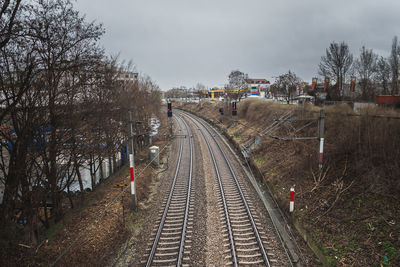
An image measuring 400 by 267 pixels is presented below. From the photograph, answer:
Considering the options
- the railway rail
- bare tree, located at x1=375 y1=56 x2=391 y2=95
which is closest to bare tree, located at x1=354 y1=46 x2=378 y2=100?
bare tree, located at x1=375 y1=56 x2=391 y2=95

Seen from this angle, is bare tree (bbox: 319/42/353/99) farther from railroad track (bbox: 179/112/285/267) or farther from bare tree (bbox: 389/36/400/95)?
railroad track (bbox: 179/112/285/267)

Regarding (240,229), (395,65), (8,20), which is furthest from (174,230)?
(395,65)

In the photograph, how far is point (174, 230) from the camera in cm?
860

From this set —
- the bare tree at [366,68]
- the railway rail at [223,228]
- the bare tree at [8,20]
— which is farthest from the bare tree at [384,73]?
the bare tree at [8,20]

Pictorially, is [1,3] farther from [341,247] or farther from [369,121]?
[369,121]

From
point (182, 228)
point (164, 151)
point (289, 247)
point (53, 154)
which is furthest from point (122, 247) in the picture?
point (164, 151)

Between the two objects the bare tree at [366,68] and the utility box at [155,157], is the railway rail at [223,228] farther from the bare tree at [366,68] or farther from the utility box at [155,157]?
the bare tree at [366,68]

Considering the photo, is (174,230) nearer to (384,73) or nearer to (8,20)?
(8,20)

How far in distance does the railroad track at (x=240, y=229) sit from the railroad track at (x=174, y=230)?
132 centimetres

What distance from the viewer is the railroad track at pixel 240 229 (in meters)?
7.00

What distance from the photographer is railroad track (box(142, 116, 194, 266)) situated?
7.08 m

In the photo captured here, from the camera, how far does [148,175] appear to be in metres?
14.8

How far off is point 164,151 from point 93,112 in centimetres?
1268

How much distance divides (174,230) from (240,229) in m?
2.38
